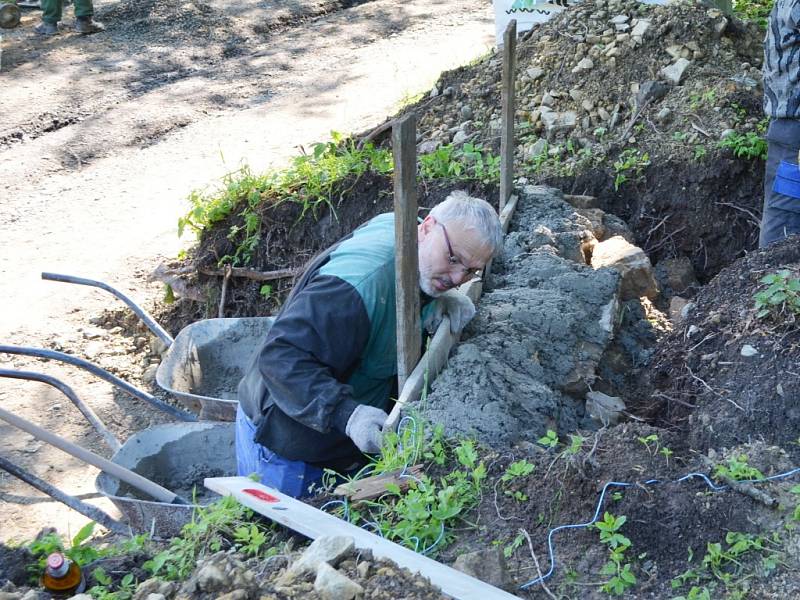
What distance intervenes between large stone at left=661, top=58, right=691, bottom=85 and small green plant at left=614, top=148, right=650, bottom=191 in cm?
83

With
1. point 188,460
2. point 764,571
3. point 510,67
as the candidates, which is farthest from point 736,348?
point 188,460

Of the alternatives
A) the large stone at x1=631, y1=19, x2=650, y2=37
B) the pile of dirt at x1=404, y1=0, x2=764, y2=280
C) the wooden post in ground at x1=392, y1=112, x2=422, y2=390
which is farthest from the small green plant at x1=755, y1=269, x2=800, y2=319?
the large stone at x1=631, y1=19, x2=650, y2=37

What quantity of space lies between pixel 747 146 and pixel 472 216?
3374 mm

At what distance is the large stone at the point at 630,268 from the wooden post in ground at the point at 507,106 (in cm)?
72

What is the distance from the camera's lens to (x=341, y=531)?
121 inches

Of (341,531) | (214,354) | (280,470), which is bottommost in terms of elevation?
(214,354)

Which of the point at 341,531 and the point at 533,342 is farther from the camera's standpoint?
the point at 533,342

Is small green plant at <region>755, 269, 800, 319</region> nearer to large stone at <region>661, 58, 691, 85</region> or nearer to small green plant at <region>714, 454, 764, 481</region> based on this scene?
small green plant at <region>714, 454, 764, 481</region>

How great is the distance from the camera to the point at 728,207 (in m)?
6.25

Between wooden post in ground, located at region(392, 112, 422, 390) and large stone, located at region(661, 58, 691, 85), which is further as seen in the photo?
large stone, located at region(661, 58, 691, 85)

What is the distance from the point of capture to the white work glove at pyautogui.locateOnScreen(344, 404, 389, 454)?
11.9 ft

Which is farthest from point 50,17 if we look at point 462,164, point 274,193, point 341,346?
point 341,346

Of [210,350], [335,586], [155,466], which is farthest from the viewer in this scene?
[210,350]

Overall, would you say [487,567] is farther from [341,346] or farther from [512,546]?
[341,346]
